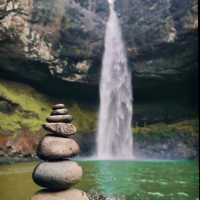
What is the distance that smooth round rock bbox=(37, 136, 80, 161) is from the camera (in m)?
11.5

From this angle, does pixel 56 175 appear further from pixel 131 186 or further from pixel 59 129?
pixel 131 186

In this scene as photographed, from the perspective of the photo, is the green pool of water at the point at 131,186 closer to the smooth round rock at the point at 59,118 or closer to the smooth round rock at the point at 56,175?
the smooth round rock at the point at 56,175

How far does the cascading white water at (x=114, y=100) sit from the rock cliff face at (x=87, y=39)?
98cm

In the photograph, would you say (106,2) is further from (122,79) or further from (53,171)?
(53,171)

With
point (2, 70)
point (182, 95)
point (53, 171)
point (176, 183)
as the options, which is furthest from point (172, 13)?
point (53, 171)

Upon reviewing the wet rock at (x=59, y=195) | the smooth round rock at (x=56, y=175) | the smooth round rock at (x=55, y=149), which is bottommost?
the wet rock at (x=59, y=195)

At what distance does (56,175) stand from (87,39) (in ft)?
110

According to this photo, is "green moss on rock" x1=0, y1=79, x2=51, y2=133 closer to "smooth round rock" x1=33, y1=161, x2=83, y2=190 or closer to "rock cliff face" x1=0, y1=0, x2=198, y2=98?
"rock cliff face" x1=0, y1=0, x2=198, y2=98

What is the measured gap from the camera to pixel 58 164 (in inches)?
448

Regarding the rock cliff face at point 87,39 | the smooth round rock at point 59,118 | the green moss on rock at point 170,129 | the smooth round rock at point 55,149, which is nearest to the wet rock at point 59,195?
the smooth round rock at point 55,149

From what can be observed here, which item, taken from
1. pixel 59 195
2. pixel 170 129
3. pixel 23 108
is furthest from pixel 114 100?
pixel 59 195

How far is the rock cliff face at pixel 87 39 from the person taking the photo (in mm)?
41469

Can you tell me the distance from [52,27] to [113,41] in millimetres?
6965

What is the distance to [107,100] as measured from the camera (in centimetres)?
4716
